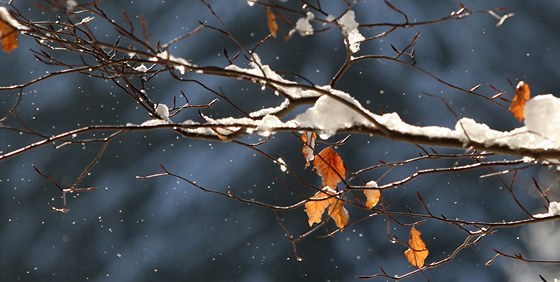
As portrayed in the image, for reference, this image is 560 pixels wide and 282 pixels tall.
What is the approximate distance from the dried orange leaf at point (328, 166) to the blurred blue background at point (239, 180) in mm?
5887

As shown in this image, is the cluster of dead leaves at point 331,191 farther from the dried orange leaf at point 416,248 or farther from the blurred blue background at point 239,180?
the blurred blue background at point 239,180

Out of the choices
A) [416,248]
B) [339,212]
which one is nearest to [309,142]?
[339,212]

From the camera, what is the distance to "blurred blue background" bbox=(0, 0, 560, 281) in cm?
808

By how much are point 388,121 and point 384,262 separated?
276 inches

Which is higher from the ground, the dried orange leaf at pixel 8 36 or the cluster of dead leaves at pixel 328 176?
the dried orange leaf at pixel 8 36

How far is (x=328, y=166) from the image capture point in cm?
206

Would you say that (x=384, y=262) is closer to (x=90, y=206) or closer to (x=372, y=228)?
(x=372, y=228)

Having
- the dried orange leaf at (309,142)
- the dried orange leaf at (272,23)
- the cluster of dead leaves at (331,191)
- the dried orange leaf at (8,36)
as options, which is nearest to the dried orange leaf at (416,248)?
the cluster of dead leaves at (331,191)

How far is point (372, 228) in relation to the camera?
8469mm

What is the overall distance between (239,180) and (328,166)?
675 centimetres

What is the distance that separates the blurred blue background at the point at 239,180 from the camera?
318 inches

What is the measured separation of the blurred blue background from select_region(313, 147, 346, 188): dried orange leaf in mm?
5887

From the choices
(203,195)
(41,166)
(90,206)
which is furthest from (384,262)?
(41,166)

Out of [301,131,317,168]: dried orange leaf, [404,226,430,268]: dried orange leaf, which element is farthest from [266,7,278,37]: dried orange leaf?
[404,226,430,268]: dried orange leaf
